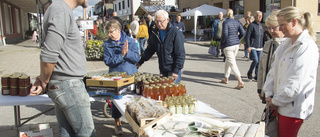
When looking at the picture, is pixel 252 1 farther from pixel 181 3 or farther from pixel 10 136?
pixel 10 136

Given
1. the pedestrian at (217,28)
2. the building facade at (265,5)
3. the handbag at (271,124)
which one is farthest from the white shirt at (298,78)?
the building facade at (265,5)

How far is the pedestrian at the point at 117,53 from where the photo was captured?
13.5ft

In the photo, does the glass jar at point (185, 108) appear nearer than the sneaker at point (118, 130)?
Yes

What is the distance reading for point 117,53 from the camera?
4.25m

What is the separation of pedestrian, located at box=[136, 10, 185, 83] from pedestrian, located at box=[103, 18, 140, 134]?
16.1 inches

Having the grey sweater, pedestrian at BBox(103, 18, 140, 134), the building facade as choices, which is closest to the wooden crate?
the grey sweater

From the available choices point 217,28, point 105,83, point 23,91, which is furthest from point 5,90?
point 217,28

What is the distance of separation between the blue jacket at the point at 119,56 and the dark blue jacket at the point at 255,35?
415 centimetres

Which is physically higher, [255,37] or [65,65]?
[255,37]

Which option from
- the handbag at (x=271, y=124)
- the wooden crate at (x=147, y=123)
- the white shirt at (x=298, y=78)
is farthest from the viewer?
the handbag at (x=271, y=124)

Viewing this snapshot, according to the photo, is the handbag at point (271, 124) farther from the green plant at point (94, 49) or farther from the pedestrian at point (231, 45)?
the green plant at point (94, 49)

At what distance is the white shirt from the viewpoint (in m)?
2.33

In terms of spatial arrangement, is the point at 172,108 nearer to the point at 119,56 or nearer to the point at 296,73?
the point at 296,73

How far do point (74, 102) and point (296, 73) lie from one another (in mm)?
1879
